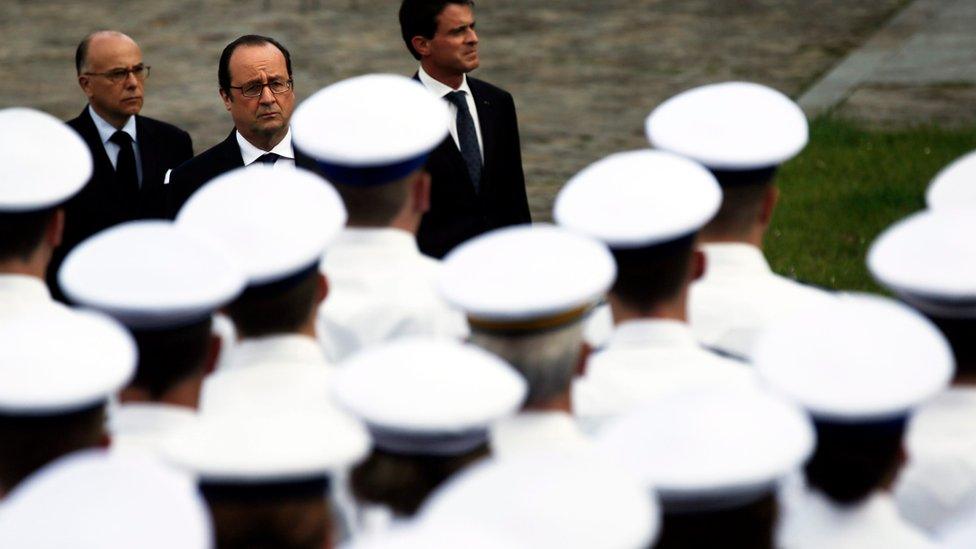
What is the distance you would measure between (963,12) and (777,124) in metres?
8.81

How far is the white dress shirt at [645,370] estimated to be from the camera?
2648mm

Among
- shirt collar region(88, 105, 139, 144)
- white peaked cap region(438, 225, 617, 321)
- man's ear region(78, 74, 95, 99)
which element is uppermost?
white peaked cap region(438, 225, 617, 321)

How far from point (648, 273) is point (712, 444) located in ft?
2.62

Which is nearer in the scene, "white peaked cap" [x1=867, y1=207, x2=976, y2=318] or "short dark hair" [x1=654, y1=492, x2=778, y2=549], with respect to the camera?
"short dark hair" [x1=654, y1=492, x2=778, y2=549]

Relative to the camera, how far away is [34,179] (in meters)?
2.92

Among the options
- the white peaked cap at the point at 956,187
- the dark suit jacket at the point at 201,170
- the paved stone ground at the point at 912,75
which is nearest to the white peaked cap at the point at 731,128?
the white peaked cap at the point at 956,187

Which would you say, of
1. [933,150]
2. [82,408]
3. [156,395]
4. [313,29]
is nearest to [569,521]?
[82,408]

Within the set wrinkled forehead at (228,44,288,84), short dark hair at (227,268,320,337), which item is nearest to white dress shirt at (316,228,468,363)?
short dark hair at (227,268,320,337)

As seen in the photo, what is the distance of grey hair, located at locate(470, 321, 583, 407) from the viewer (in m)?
2.34

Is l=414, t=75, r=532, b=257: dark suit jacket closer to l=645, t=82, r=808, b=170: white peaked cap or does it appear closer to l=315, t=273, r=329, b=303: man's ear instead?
l=645, t=82, r=808, b=170: white peaked cap

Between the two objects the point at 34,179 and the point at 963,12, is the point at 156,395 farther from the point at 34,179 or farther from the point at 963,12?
the point at 963,12

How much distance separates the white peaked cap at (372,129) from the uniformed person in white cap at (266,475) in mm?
970

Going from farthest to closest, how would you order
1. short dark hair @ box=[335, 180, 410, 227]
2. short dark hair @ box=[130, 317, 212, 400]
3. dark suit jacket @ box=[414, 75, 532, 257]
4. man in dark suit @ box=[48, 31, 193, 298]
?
man in dark suit @ box=[48, 31, 193, 298] < dark suit jacket @ box=[414, 75, 532, 257] < short dark hair @ box=[335, 180, 410, 227] < short dark hair @ box=[130, 317, 212, 400]

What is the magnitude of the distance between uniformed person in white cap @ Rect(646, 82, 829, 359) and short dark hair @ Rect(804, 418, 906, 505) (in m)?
1.02
